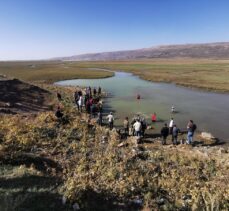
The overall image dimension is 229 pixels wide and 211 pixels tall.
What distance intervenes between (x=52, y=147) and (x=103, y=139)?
4.29 metres

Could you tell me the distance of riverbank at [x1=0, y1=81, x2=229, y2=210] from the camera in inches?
374

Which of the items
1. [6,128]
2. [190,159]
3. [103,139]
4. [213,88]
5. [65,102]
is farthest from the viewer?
[213,88]

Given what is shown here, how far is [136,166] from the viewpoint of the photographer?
13969 millimetres

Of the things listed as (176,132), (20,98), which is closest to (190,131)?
(176,132)

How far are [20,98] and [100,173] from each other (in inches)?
975

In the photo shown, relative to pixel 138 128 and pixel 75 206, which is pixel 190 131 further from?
pixel 75 206

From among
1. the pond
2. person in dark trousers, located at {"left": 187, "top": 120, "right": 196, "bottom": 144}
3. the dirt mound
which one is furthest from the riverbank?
the dirt mound

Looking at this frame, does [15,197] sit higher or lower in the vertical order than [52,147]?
higher

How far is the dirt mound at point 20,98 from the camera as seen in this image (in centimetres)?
2922

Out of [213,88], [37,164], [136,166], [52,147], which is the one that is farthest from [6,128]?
[213,88]

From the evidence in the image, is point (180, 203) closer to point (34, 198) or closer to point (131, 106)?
point (34, 198)

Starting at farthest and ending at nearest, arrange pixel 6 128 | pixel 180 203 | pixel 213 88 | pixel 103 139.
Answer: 1. pixel 213 88
2. pixel 103 139
3. pixel 6 128
4. pixel 180 203

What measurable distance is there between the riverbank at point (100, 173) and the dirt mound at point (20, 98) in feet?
33.4

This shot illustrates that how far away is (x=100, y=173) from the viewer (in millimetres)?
12297
